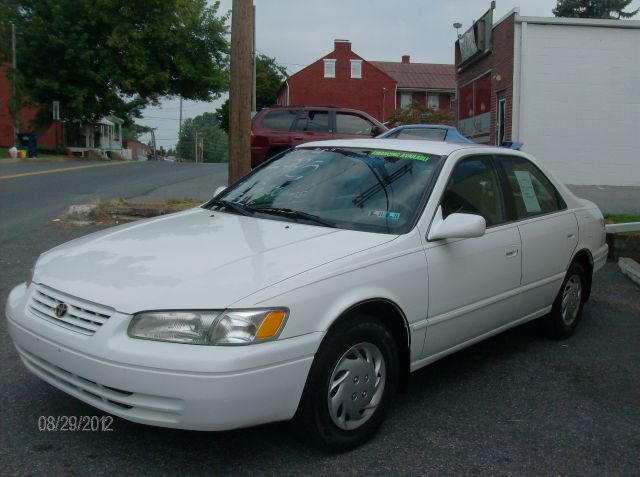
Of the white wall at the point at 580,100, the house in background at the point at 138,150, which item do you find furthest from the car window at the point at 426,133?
the house in background at the point at 138,150

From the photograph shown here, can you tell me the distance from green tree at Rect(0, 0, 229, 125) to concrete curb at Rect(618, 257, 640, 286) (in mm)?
28820

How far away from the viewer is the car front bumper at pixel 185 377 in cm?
273

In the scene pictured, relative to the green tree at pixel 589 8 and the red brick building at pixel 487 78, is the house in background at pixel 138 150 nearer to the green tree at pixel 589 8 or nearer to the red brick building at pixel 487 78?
the green tree at pixel 589 8

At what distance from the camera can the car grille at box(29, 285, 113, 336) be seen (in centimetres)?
295

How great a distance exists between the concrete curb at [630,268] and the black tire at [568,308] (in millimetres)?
1964

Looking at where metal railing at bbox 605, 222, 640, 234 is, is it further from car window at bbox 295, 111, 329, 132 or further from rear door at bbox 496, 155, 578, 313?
car window at bbox 295, 111, 329, 132

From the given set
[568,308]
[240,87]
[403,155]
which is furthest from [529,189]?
[240,87]

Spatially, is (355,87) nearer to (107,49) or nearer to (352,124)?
(107,49)

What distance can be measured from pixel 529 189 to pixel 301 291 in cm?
260

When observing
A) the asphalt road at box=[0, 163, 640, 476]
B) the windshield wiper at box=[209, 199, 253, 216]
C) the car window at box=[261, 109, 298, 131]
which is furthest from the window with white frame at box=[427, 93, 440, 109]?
Result: the windshield wiper at box=[209, 199, 253, 216]

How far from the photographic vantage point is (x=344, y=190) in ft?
13.5

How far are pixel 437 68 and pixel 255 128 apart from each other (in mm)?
50986

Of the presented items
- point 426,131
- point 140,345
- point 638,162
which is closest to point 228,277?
point 140,345

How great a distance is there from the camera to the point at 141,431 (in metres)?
3.36
